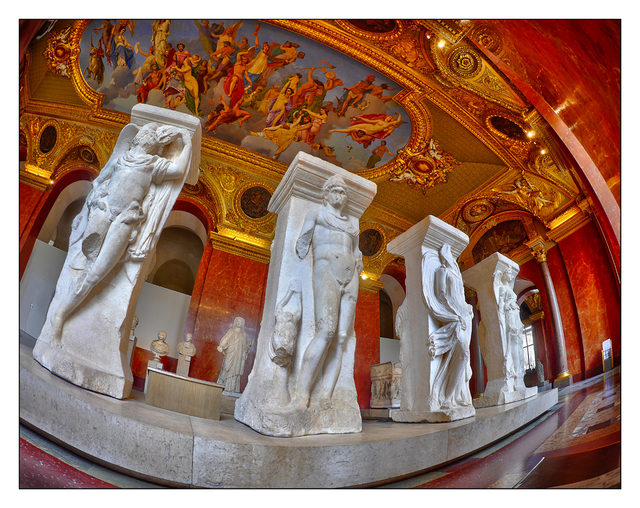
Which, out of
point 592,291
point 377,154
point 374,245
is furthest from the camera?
point 374,245

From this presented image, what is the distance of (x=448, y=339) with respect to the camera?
161 inches

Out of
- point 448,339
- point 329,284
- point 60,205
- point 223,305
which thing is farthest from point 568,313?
point 60,205

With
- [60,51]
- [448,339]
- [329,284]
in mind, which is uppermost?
[60,51]

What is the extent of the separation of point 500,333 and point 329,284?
3.93 meters

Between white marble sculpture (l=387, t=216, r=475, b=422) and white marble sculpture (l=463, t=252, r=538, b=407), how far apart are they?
166cm

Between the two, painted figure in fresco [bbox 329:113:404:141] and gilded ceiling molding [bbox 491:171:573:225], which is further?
painted figure in fresco [bbox 329:113:404:141]

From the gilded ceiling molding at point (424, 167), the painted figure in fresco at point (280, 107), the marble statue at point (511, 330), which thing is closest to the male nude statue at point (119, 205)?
the marble statue at point (511, 330)

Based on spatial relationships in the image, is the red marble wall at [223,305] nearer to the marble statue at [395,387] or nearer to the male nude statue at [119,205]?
the marble statue at [395,387]

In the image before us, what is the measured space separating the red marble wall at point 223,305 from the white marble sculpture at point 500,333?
5817mm

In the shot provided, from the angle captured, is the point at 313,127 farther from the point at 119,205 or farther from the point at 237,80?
the point at 119,205

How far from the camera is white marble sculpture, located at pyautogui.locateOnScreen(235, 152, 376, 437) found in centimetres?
265

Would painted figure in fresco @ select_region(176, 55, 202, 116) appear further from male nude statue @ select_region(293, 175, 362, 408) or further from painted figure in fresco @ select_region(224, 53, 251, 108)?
male nude statue @ select_region(293, 175, 362, 408)

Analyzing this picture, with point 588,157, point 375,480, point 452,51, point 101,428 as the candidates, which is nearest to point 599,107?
point 588,157

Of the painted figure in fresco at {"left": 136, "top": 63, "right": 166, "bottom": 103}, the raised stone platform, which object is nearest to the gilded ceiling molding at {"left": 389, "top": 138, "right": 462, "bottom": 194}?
the painted figure in fresco at {"left": 136, "top": 63, "right": 166, "bottom": 103}
